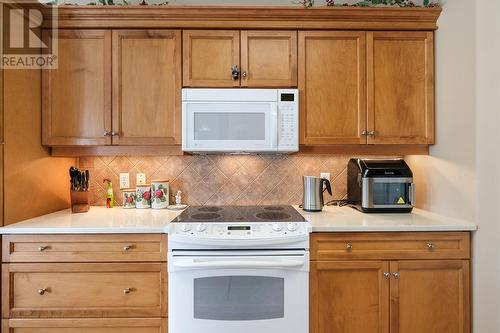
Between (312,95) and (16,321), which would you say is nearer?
(16,321)

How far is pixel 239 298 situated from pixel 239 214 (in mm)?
541

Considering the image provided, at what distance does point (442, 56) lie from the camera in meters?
1.92

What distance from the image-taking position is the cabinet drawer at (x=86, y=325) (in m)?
1.62

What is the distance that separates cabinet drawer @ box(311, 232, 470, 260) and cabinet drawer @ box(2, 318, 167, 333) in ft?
3.21

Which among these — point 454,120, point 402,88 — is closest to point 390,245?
point 454,120

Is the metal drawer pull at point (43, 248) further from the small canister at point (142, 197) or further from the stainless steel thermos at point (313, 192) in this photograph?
the stainless steel thermos at point (313, 192)

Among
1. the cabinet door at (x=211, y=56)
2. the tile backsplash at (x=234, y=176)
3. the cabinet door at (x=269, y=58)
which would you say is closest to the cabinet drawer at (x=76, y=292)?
the tile backsplash at (x=234, y=176)

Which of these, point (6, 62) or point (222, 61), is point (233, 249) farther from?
point (6, 62)

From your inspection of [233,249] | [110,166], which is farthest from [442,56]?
[110,166]

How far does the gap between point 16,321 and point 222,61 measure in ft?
6.38

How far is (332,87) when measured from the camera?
1.98 m

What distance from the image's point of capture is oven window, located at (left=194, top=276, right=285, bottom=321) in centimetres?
160

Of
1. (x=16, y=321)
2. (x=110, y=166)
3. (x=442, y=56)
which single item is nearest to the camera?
(x=16, y=321)

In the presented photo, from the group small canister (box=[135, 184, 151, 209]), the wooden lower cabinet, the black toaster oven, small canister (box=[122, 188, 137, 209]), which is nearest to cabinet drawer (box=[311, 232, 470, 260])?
the wooden lower cabinet
